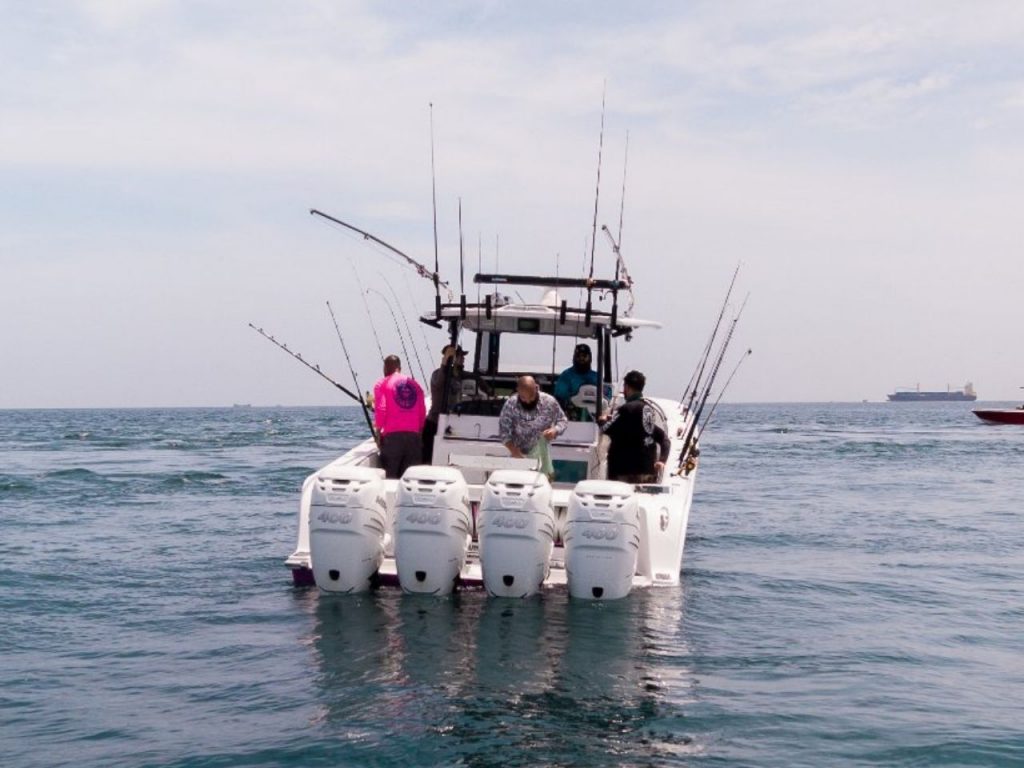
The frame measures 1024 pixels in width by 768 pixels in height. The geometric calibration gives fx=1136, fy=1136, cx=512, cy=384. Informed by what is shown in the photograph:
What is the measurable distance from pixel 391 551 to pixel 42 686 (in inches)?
118

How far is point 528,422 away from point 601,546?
1793 millimetres

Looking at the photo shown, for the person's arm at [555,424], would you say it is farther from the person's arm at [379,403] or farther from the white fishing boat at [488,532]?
the person's arm at [379,403]

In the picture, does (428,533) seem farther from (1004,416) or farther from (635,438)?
(1004,416)

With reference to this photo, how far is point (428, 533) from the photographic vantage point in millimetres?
8164

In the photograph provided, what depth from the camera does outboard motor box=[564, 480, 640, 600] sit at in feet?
26.2

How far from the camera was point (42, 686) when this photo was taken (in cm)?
707

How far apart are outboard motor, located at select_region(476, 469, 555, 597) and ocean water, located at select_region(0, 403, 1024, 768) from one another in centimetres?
29

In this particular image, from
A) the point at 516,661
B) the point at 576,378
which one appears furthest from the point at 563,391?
the point at 516,661

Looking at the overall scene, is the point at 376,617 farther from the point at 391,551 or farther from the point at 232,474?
the point at 232,474

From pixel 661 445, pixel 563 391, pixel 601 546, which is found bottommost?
pixel 601 546

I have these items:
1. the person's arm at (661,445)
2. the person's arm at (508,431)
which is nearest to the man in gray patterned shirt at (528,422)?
the person's arm at (508,431)

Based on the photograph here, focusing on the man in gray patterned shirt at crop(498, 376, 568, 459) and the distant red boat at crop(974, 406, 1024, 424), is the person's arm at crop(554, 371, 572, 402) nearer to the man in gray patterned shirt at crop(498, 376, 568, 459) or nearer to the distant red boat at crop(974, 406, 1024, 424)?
the man in gray patterned shirt at crop(498, 376, 568, 459)

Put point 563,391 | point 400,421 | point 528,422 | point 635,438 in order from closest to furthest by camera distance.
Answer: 1. point 528,422
2. point 635,438
3. point 400,421
4. point 563,391

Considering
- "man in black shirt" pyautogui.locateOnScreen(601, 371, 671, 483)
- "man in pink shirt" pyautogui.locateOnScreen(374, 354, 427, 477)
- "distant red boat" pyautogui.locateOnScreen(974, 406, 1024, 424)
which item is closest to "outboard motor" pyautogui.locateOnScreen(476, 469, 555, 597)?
"man in black shirt" pyautogui.locateOnScreen(601, 371, 671, 483)
